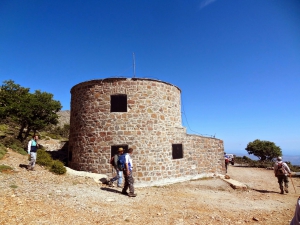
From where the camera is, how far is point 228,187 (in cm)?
1185

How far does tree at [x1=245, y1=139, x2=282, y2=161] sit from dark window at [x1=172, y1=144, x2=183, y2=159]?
69.9 ft

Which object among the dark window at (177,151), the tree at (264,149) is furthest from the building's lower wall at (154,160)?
the tree at (264,149)

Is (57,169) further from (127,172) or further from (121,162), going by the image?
(127,172)

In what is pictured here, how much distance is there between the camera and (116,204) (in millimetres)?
7312

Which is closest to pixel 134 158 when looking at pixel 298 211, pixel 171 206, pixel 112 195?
pixel 112 195

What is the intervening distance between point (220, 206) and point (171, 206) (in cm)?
215

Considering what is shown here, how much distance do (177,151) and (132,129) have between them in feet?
11.7

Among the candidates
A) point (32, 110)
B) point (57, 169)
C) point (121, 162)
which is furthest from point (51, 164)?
point (32, 110)

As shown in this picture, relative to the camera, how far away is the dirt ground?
5824mm

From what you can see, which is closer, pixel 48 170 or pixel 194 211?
pixel 194 211

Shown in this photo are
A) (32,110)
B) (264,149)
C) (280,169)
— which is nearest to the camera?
(280,169)

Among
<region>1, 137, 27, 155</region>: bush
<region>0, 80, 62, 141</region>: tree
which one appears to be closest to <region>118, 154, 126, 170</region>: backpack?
<region>1, 137, 27, 155</region>: bush

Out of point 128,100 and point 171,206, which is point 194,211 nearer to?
point 171,206

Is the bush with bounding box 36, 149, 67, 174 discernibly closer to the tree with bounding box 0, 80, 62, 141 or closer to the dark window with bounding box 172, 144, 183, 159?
the tree with bounding box 0, 80, 62, 141
